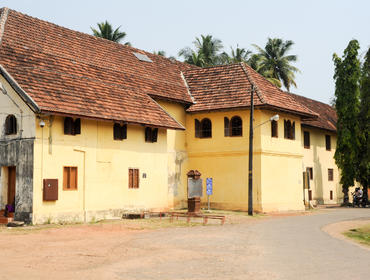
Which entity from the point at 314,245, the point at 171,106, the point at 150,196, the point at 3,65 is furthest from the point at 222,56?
the point at 314,245

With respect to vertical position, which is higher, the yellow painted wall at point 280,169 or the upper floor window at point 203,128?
the upper floor window at point 203,128

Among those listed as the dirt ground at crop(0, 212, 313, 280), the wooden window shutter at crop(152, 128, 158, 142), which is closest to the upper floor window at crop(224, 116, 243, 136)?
the wooden window shutter at crop(152, 128, 158, 142)

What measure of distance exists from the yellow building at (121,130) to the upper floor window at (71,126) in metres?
0.05

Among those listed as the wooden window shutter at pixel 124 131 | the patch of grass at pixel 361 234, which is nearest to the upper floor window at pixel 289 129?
the patch of grass at pixel 361 234

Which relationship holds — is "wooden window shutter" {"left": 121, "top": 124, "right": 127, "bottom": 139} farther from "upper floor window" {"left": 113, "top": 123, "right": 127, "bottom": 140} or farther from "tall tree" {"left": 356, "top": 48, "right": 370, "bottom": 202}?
"tall tree" {"left": 356, "top": 48, "right": 370, "bottom": 202}

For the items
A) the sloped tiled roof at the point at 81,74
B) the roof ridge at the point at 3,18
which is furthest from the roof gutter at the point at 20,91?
the roof ridge at the point at 3,18

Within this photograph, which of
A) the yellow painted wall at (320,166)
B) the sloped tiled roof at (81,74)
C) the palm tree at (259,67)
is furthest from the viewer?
the palm tree at (259,67)

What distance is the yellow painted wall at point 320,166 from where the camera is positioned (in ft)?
119

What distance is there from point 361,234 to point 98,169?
10943mm

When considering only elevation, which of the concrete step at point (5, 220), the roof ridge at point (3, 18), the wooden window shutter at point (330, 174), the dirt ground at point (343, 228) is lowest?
the dirt ground at point (343, 228)

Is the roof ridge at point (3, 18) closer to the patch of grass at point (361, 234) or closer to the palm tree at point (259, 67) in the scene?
the patch of grass at point (361, 234)

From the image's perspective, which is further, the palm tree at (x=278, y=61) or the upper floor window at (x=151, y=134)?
the palm tree at (x=278, y=61)

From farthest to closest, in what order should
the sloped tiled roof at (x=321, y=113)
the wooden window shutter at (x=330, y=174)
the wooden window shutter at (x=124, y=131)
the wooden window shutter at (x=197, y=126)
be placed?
the wooden window shutter at (x=330, y=174), the sloped tiled roof at (x=321, y=113), the wooden window shutter at (x=197, y=126), the wooden window shutter at (x=124, y=131)

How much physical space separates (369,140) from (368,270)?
24.9m
